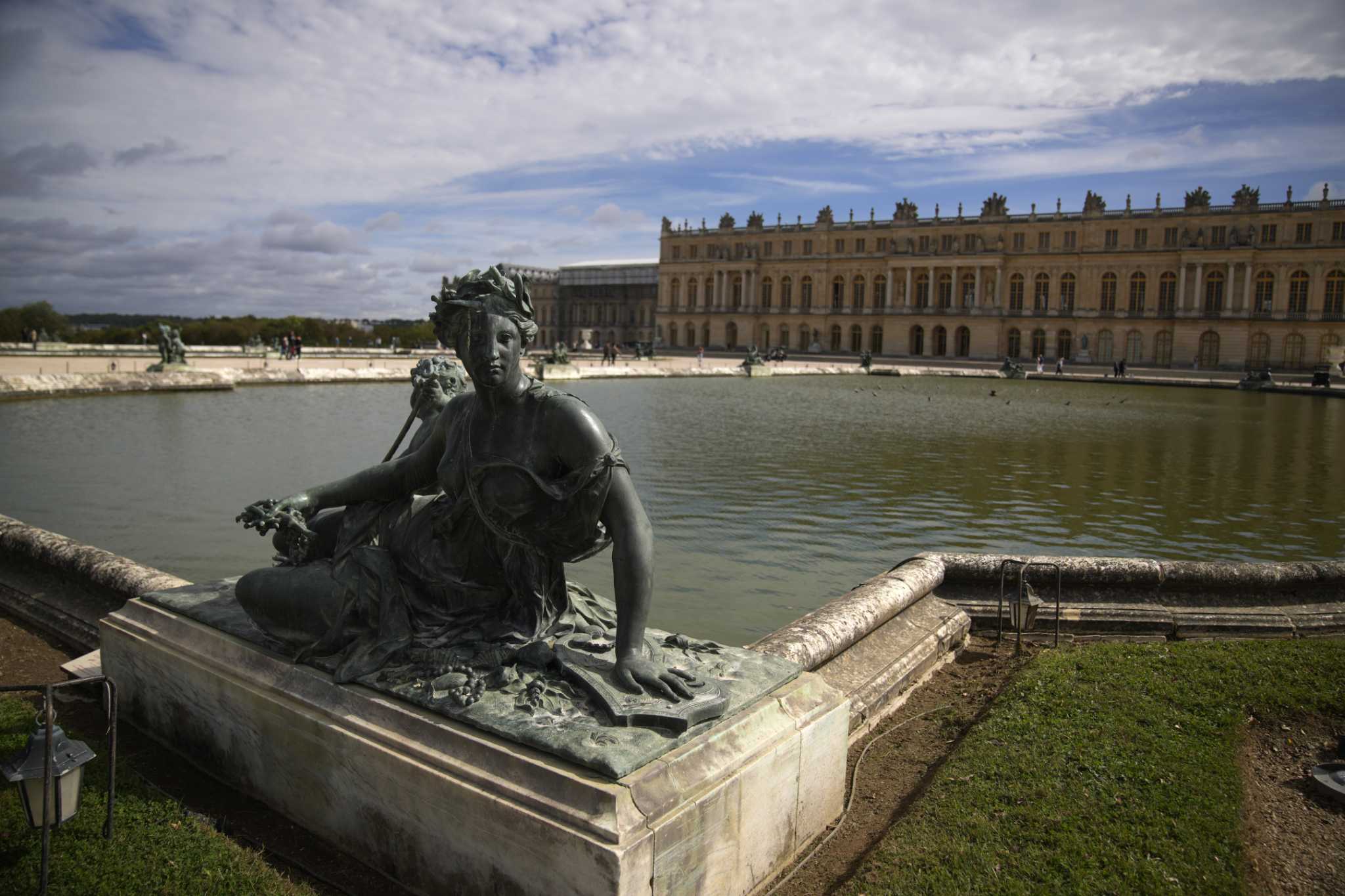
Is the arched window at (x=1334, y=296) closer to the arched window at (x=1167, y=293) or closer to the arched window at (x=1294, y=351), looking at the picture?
the arched window at (x=1294, y=351)

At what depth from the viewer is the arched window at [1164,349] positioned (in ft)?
194

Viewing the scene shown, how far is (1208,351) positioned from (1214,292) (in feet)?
12.7

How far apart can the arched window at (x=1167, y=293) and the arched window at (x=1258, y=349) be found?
4941 millimetres

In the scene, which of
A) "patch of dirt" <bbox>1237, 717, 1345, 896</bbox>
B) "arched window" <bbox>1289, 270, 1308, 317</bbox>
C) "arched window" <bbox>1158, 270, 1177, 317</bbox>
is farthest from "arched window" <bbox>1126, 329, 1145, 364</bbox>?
"patch of dirt" <bbox>1237, 717, 1345, 896</bbox>

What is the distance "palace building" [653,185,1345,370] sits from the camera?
55.3 meters

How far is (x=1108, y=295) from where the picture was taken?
62.0m

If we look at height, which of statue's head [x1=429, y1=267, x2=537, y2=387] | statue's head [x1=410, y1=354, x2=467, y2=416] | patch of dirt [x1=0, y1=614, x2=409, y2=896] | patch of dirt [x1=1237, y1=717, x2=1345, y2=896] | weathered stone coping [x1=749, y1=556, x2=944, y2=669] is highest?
statue's head [x1=429, y1=267, x2=537, y2=387]

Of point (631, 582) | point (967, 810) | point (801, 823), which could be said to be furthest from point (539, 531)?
point (967, 810)

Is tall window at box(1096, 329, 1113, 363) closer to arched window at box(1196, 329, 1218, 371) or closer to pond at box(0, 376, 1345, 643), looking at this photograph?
arched window at box(1196, 329, 1218, 371)

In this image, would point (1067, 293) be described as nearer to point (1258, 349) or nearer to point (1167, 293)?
point (1167, 293)

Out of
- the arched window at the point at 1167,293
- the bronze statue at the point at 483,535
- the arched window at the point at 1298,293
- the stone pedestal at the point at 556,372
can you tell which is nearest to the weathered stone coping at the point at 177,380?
the stone pedestal at the point at 556,372

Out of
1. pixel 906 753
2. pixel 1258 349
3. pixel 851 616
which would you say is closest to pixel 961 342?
pixel 1258 349

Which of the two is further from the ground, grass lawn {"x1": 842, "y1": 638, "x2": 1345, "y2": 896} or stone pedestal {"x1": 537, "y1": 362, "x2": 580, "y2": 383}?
stone pedestal {"x1": 537, "y1": 362, "x2": 580, "y2": 383}

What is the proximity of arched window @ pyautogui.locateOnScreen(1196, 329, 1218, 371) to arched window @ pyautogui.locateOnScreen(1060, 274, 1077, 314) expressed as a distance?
8.50 meters
